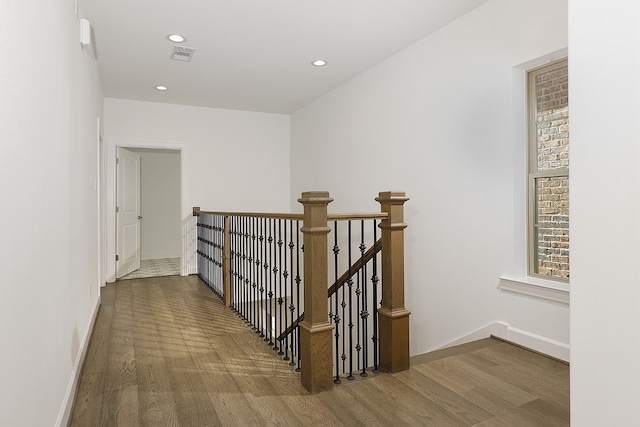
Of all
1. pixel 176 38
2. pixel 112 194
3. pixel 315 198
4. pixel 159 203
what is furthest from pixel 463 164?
pixel 159 203

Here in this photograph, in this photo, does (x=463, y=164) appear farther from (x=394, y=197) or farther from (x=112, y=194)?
(x=112, y=194)

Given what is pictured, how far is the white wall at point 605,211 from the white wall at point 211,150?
532 centimetres

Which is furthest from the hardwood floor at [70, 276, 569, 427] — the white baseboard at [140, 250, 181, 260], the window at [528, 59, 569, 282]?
the white baseboard at [140, 250, 181, 260]

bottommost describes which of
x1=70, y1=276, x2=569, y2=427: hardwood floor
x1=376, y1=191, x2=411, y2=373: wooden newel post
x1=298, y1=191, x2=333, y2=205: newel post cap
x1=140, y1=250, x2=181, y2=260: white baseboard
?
x1=70, y1=276, x2=569, y2=427: hardwood floor

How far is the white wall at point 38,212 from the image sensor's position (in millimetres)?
1100

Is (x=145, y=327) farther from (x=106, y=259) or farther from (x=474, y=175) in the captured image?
(x=474, y=175)

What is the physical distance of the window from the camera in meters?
2.53

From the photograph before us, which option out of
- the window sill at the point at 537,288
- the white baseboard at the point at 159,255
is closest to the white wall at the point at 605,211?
the window sill at the point at 537,288

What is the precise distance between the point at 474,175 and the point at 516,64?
0.81 metres

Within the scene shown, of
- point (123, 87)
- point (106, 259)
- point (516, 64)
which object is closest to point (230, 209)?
point (106, 259)

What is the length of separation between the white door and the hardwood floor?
2.84 meters

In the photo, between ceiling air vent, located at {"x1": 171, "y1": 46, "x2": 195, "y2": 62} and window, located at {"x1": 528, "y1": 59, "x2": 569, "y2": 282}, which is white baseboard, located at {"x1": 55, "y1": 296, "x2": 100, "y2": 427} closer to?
ceiling air vent, located at {"x1": 171, "y1": 46, "x2": 195, "y2": 62}

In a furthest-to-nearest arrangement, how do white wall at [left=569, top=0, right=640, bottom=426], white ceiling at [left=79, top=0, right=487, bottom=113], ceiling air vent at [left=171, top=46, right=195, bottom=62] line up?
ceiling air vent at [left=171, top=46, right=195, bottom=62]
white ceiling at [left=79, top=0, right=487, bottom=113]
white wall at [left=569, top=0, right=640, bottom=426]

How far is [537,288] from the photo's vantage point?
8.19 feet
